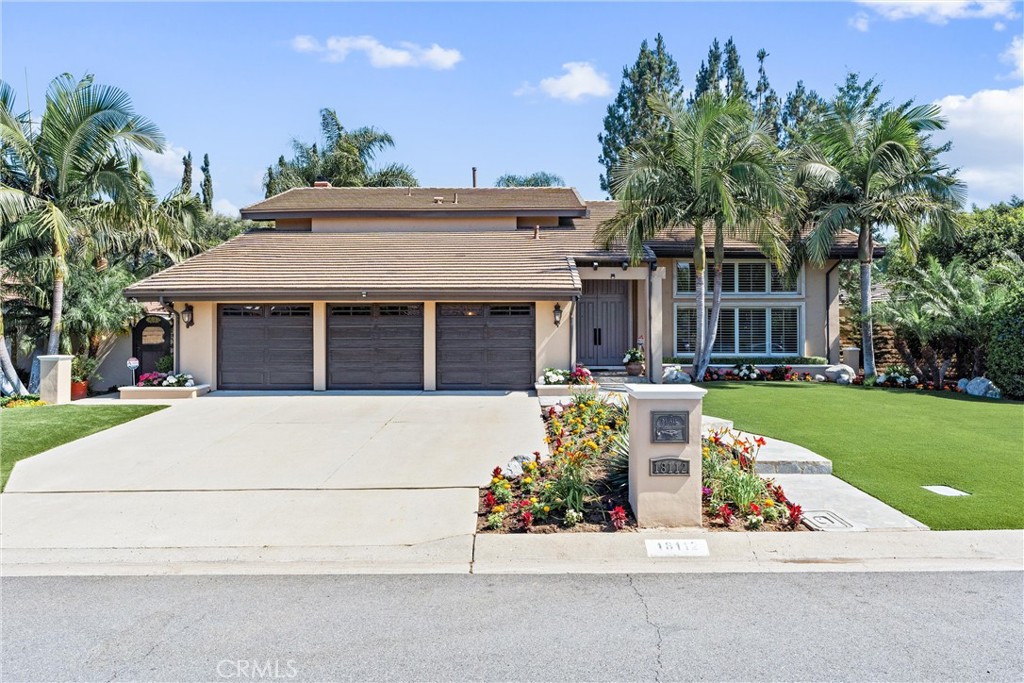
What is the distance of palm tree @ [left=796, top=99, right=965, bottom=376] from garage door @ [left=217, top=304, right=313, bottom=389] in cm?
1273

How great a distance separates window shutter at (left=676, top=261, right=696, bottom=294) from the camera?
19359mm

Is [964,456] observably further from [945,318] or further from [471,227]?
[471,227]

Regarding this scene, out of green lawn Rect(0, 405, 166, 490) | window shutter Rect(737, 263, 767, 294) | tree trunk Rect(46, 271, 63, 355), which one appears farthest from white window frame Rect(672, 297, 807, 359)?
tree trunk Rect(46, 271, 63, 355)

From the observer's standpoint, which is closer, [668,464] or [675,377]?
[668,464]

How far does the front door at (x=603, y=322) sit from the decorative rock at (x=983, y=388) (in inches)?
316

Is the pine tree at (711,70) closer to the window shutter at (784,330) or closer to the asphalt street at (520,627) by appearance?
the window shutter at (784,330)

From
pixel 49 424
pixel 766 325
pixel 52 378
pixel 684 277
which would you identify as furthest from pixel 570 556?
pixel 766 325

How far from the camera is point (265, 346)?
52.7ft

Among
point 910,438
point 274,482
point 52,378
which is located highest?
point 52,378

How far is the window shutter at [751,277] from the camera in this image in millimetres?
19562

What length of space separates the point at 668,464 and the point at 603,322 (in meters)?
12.4

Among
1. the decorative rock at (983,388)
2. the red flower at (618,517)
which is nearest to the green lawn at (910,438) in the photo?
the decorative rock at (983,388)

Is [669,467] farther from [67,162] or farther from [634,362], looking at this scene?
[67,162]

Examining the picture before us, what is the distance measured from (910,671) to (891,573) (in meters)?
1.69
